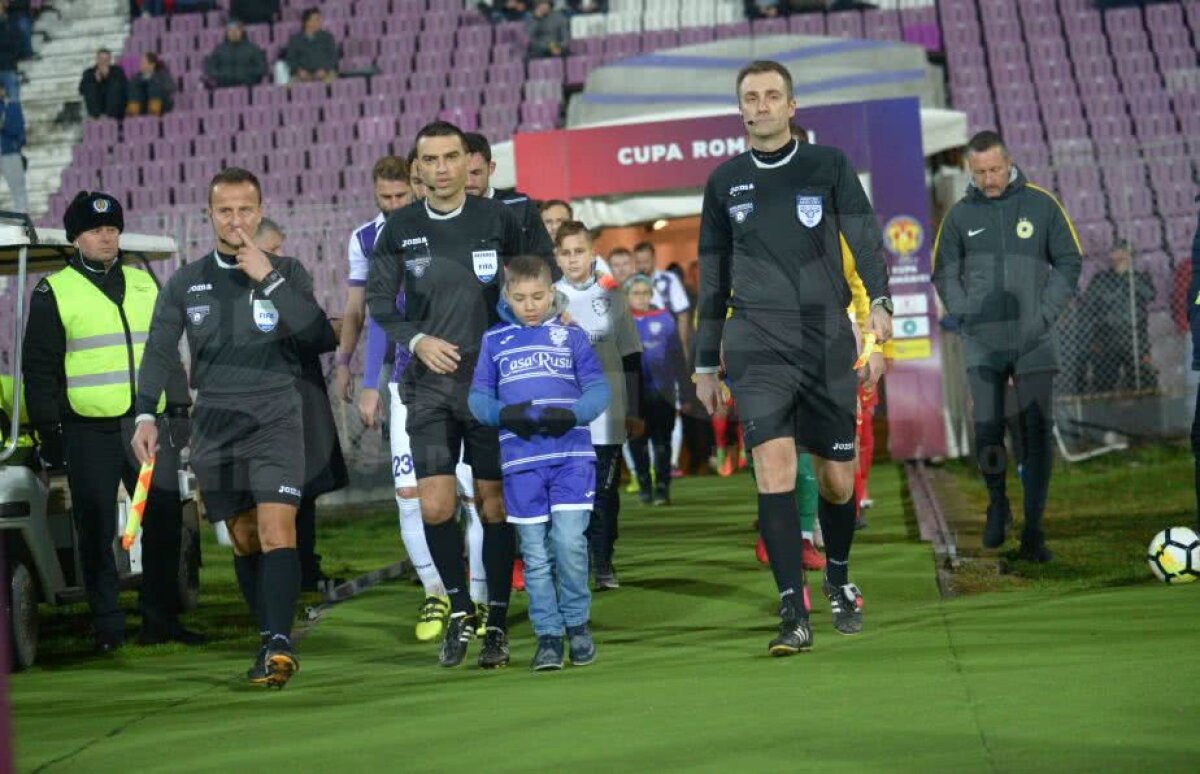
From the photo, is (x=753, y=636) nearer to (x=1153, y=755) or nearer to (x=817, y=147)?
(x=817, y=147)

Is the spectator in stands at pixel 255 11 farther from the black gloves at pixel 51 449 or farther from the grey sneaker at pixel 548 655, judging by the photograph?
the grey sneaker at pixel 548 655

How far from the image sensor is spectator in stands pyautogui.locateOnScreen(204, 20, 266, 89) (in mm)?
25391

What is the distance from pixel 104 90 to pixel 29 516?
18.4 metres

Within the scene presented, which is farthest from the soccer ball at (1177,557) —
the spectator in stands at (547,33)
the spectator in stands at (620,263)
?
the spectator in stands at (547,33)

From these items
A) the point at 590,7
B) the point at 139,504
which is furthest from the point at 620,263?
the point at 590,7

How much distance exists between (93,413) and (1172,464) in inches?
356

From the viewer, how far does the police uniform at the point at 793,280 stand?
668cm

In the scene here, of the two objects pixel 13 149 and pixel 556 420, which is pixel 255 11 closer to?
pixel 13 149

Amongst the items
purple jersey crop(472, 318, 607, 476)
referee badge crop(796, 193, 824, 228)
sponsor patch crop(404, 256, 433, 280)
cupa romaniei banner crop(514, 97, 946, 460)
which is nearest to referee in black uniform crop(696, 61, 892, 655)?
referee badge crop(796, 193, 824, 228)

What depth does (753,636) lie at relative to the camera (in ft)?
23.5

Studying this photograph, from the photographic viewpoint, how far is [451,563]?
23.2 feet

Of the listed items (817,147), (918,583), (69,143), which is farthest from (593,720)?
(69,143)

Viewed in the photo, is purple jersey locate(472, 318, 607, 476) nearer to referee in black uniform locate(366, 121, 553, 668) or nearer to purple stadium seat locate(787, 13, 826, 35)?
referee in black uniform locate(366, 121, 553, 668)

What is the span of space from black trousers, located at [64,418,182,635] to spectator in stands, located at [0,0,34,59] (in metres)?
20.3
